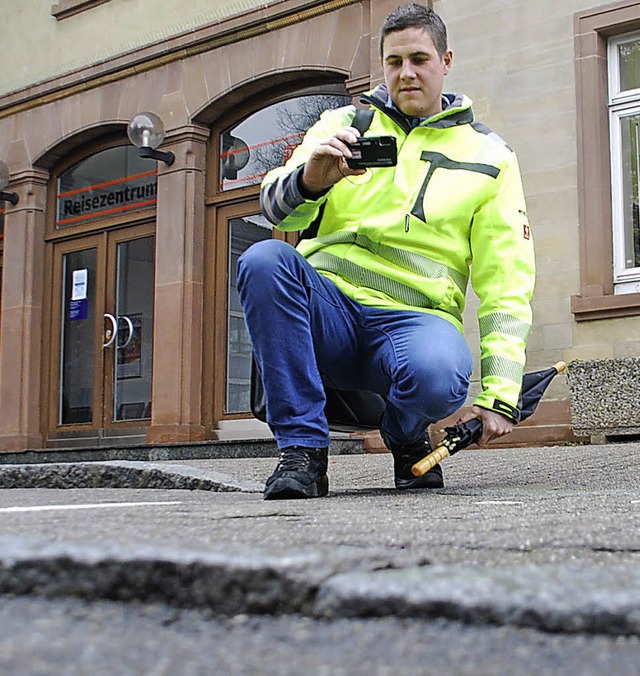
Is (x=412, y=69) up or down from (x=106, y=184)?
down

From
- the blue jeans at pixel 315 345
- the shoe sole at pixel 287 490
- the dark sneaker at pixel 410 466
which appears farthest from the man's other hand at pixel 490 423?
the shoe sole at pixel 287 490

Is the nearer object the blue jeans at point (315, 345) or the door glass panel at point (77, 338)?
the blue jeans at point (315, 345)

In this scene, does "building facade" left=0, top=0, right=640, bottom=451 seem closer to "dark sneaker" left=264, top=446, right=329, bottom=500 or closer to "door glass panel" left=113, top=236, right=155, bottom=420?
"door glass panel" left=113, top=236, right=155, bottom=420

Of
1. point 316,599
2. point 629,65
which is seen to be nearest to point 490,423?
point 316,599

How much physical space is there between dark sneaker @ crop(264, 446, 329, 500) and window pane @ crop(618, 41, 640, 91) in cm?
584

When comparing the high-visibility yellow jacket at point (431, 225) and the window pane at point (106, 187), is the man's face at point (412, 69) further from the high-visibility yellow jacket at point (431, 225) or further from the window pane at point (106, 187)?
the window pane at point (106, 187)

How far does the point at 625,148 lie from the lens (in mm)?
8375

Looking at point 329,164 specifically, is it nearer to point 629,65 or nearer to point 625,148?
point 625,148

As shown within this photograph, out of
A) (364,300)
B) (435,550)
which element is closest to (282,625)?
(435,550)

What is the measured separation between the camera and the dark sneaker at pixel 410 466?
3785 mm

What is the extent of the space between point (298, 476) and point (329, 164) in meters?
0.87

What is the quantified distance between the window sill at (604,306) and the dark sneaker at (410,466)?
441cm

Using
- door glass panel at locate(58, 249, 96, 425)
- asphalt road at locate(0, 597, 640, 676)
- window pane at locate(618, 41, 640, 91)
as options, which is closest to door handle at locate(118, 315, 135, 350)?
door glass panel at locate(58, 249, 96, 425)

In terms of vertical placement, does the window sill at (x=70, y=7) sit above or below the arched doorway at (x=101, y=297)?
above
